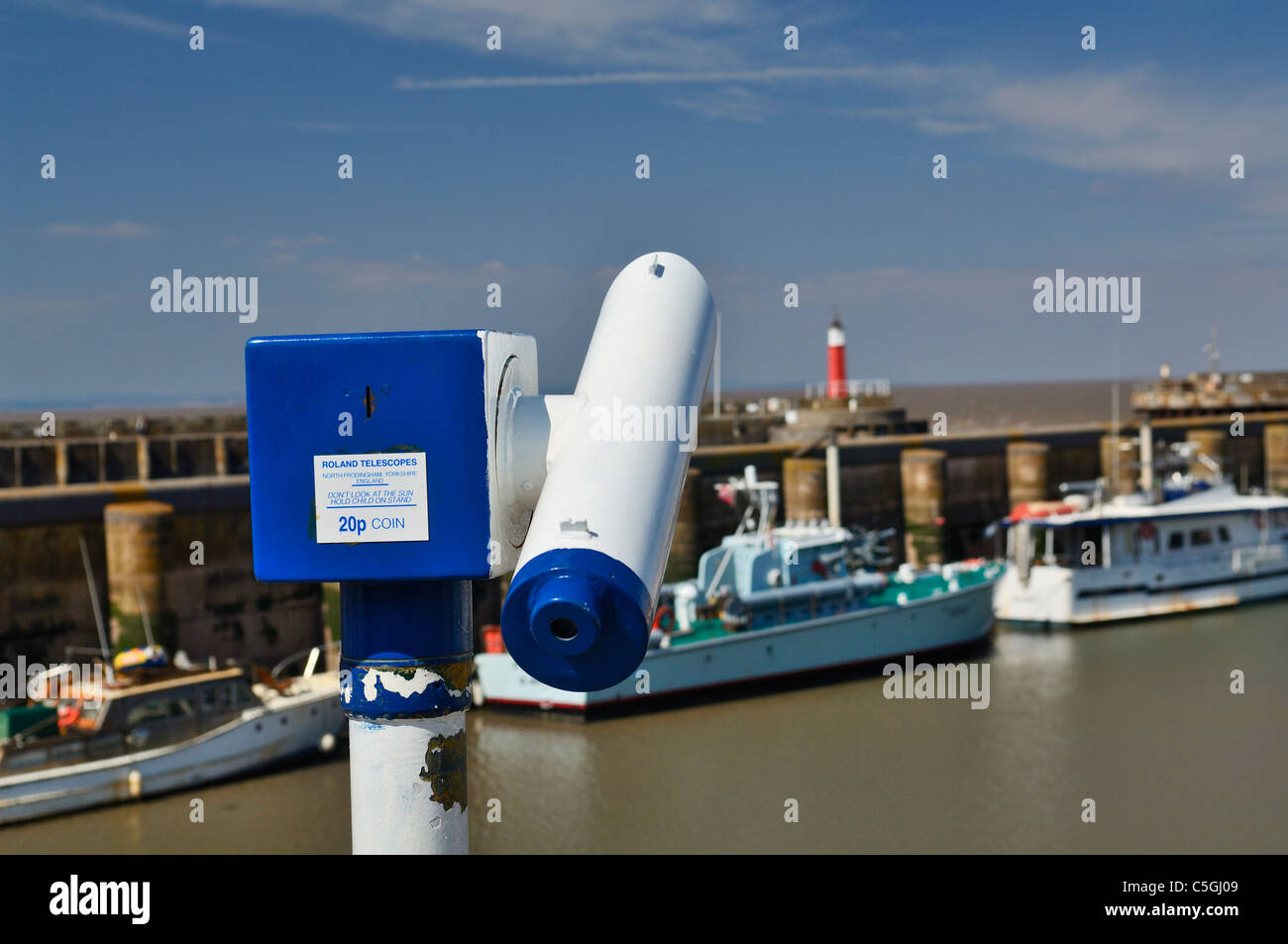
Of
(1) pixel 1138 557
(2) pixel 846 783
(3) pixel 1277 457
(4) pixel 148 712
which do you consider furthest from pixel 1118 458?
(4) pixel 148 712

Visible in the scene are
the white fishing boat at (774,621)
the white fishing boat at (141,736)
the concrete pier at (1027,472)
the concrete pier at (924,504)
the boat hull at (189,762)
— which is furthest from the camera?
the concrete pier at (1027,472)

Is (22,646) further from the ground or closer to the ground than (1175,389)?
closer to the ground

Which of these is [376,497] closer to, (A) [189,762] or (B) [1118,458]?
(A) [189,762]

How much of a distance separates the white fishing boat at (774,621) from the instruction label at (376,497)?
2078 cm

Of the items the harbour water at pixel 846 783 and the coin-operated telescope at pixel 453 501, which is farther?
the harbour water at pixel 846 783

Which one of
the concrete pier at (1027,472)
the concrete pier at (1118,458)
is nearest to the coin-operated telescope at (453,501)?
the concrete pier at (1027,472)

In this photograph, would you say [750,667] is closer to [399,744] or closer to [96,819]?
[96,819]

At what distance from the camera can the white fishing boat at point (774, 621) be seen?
24.8 meters

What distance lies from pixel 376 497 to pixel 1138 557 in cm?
3385

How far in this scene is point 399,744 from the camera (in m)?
2.64

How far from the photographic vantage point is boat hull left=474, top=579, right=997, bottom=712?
80.6 ft

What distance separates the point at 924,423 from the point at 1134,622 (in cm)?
1766

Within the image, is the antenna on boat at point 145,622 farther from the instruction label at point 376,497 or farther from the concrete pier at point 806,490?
the instruction label at point 376,497
